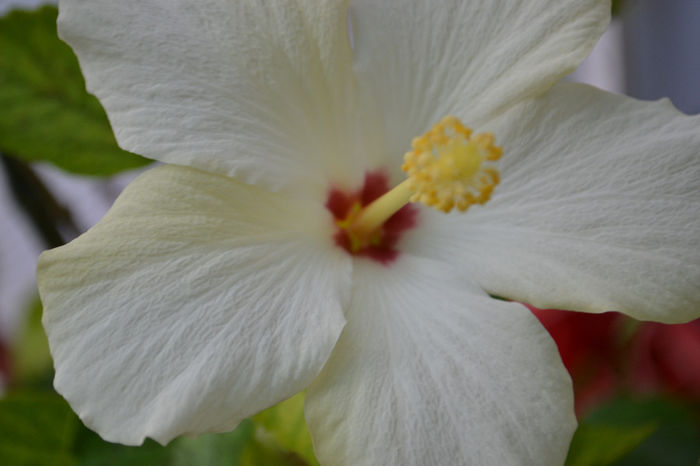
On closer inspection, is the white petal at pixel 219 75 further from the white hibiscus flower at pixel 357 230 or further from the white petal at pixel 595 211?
the white petal at pixel 595 211

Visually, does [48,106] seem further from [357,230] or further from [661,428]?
[661,428]

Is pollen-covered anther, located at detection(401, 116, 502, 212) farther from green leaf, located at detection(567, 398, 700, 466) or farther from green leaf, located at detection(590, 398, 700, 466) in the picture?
green leaf, located at detection(590, 398, 700, 466)

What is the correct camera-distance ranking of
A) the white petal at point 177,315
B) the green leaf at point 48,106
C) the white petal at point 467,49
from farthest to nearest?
the green leaf at point 48,106 → the white petal at point 467,49 → the white petal at point 177,315

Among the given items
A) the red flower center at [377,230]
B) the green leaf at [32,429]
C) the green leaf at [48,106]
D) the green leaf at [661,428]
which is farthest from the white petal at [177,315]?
the green leaf at [661,428]

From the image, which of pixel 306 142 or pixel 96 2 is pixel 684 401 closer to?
pixel 306 142

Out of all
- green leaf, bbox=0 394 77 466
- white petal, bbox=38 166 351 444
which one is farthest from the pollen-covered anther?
green leaf, bbox=0 394 77 466

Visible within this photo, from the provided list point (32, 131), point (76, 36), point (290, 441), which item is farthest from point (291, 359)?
point (32, 131)
